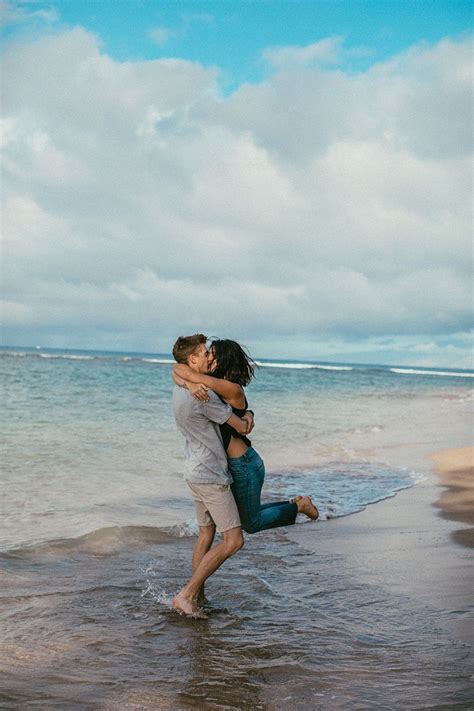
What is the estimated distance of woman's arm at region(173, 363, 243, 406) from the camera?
4836mm

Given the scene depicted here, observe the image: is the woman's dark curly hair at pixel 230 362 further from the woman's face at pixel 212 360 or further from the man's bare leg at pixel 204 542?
the man's bare leg at pixel 204 542

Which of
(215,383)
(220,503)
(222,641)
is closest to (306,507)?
(220,503)

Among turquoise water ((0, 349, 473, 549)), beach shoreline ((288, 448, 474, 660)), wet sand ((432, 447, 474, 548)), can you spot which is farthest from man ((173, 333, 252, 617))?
wet sand ((432, 447, 474, 548))

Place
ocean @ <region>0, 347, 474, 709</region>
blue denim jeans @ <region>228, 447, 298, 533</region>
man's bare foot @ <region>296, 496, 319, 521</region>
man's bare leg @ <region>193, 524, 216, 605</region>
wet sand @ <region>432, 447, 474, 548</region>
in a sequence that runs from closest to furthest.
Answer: ocean @ <region>0, 347, 474, 709</region> < blue denim jeans @ <region>228, 447, 298, 533</region> < man's bare leg @ <region>193, 524, 216, 605</region> < man's bare foot @ <region>296, 496, 319, 521</region> < wet sand @ <region>432, 447, 474, 548</region>

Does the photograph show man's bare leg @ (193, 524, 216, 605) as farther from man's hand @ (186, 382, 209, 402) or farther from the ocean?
man's hand @ (186, 382, 209, 402)

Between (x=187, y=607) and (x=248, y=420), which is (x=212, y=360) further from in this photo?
(x=187, y=607)

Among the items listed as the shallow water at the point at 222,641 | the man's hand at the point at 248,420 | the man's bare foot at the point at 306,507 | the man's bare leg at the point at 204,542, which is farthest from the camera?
the man's bare foot at the point at 306,507

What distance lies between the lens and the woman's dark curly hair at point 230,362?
5.02 metres

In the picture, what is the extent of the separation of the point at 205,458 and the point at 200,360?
2.25 ft

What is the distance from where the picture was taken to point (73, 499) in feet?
30.0

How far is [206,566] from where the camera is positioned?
515cm

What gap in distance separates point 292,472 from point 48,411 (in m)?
8.82

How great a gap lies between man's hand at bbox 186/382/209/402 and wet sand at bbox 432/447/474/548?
3.51m

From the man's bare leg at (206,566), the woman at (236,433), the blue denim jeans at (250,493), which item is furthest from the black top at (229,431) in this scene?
the man's bare leg at (206,566)
